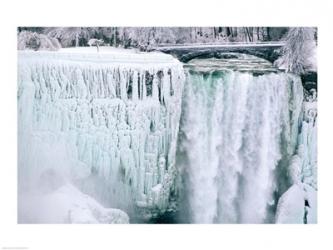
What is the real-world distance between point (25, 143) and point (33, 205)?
17.3 inches

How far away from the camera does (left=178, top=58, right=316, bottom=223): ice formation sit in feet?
14.0

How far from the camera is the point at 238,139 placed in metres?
4.30

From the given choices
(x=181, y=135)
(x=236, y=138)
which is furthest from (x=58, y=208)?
(x=236, y=138)

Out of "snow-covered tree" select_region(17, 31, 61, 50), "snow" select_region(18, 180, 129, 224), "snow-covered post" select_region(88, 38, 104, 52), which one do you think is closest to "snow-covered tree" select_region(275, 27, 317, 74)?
"snow-covered post" select_region(88, 38, 104, 52)

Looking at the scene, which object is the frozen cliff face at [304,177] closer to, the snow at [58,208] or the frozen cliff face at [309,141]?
the frozen cliff face at [309,141]

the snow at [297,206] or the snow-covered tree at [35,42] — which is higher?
the snow-covered tree at [35,42]

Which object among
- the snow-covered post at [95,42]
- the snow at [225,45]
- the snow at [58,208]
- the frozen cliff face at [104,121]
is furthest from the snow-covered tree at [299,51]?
the snow at [58,208]

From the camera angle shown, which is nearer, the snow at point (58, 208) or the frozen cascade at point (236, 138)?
the snow at point (58, 208)

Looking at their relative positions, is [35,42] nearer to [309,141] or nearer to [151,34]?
[151,34]

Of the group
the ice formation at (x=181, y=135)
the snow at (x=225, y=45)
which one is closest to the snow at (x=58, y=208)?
the ice formation at (x=181, y=135)

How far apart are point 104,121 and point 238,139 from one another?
0.97m

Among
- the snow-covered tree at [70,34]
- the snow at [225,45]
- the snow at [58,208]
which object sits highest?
the snow-covered tree at [70,34]

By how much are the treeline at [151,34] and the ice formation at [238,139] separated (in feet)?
0.57

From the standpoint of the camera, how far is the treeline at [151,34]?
4191 millimetres
